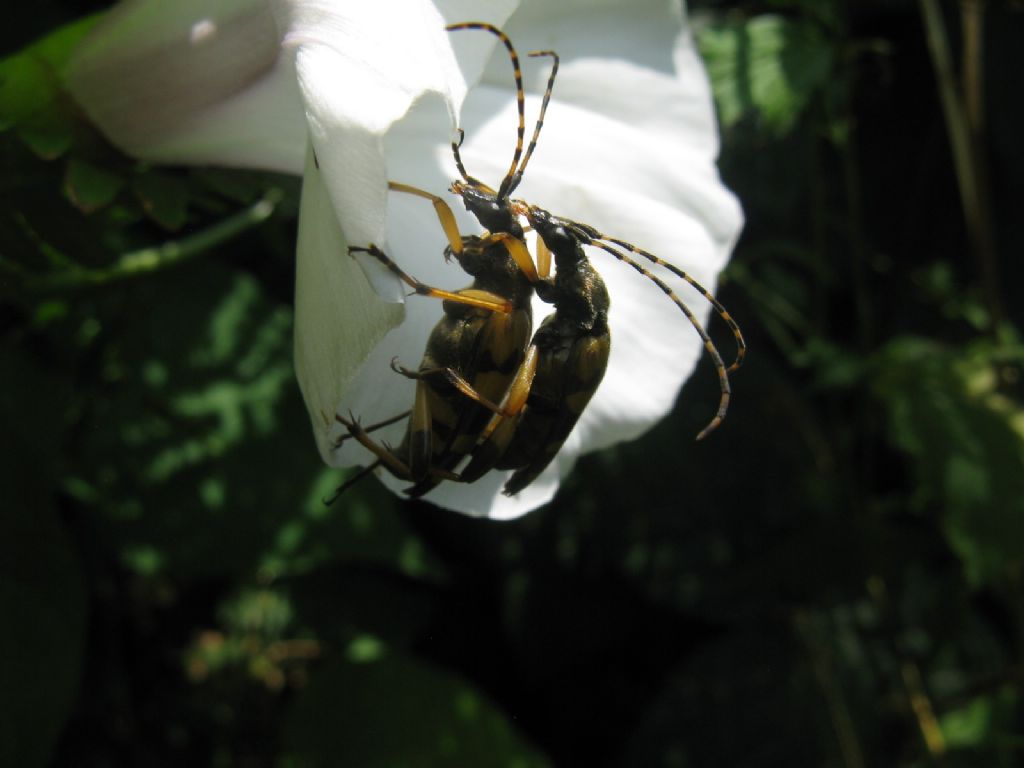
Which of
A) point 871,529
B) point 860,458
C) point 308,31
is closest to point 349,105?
point 308,31

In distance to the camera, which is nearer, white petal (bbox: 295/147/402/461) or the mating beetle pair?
white petal (bbox: 295/147/402/461)

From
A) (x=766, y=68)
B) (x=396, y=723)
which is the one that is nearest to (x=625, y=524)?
(x=396, y=723)

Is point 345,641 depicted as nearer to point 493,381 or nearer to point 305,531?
point 305,531

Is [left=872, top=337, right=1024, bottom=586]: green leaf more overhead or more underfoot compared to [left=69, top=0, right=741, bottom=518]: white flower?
more underfoot

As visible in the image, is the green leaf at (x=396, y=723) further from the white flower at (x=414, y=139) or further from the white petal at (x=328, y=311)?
the white petal at (x=328, y=311)

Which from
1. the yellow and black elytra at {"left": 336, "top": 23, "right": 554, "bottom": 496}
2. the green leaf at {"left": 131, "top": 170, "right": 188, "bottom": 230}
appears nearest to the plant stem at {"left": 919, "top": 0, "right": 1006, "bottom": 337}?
the yellow and black elytra at {"left": 336, "top": 23, "right": 554, "bottom": 496}

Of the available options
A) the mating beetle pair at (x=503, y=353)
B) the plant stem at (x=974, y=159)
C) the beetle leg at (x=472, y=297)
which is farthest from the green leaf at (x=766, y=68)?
the beetle leg at (x=472, y=297)

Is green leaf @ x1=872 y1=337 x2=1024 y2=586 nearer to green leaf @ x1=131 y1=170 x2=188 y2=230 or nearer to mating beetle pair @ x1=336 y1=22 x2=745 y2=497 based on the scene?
mating beetle pair @ x1=336 y1=22 x2=745 y2=497
